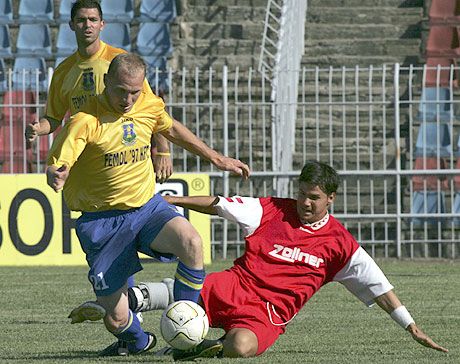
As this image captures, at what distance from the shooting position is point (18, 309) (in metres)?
10.8

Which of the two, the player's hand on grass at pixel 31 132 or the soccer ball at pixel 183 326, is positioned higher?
the player's hand on grass at pixel 31 132

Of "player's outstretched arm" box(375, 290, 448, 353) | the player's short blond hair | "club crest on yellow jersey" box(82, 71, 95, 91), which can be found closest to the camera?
the player's short blond hair

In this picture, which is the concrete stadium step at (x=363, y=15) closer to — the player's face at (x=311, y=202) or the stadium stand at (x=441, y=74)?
the stadium stand at (x=441, y=74)

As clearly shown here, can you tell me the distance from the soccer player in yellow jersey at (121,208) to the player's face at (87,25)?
1.58 metres

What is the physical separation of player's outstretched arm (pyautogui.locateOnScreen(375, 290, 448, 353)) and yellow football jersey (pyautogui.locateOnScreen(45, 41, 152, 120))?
243 centimetres

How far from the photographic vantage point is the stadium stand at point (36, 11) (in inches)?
824

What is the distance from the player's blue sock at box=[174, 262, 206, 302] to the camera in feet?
23.6

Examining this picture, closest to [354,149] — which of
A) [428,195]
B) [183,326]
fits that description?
[428,195]

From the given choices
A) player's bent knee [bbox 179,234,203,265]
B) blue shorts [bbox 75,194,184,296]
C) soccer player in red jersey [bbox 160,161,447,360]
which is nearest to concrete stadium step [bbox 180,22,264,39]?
soccer player in red jersey [bbox 160,161,447,360]

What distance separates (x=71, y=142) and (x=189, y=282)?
3.31 feet

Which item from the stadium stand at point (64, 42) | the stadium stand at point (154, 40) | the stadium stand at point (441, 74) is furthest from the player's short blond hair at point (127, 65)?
the stadium stand at point (64, 42)

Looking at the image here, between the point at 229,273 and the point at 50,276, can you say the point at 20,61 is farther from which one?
the point at 229,273

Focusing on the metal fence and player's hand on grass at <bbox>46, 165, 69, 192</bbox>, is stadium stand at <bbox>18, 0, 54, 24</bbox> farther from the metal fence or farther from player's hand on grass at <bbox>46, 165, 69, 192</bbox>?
Result: player's hand on grass at <bbox>46, 165, 69, 192</bbox>

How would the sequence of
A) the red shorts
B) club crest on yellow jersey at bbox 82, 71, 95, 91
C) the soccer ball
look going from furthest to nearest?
club crest on yellow jersey at bbox 82, 71, 95, 91 → the red shorts → the soccer ball
